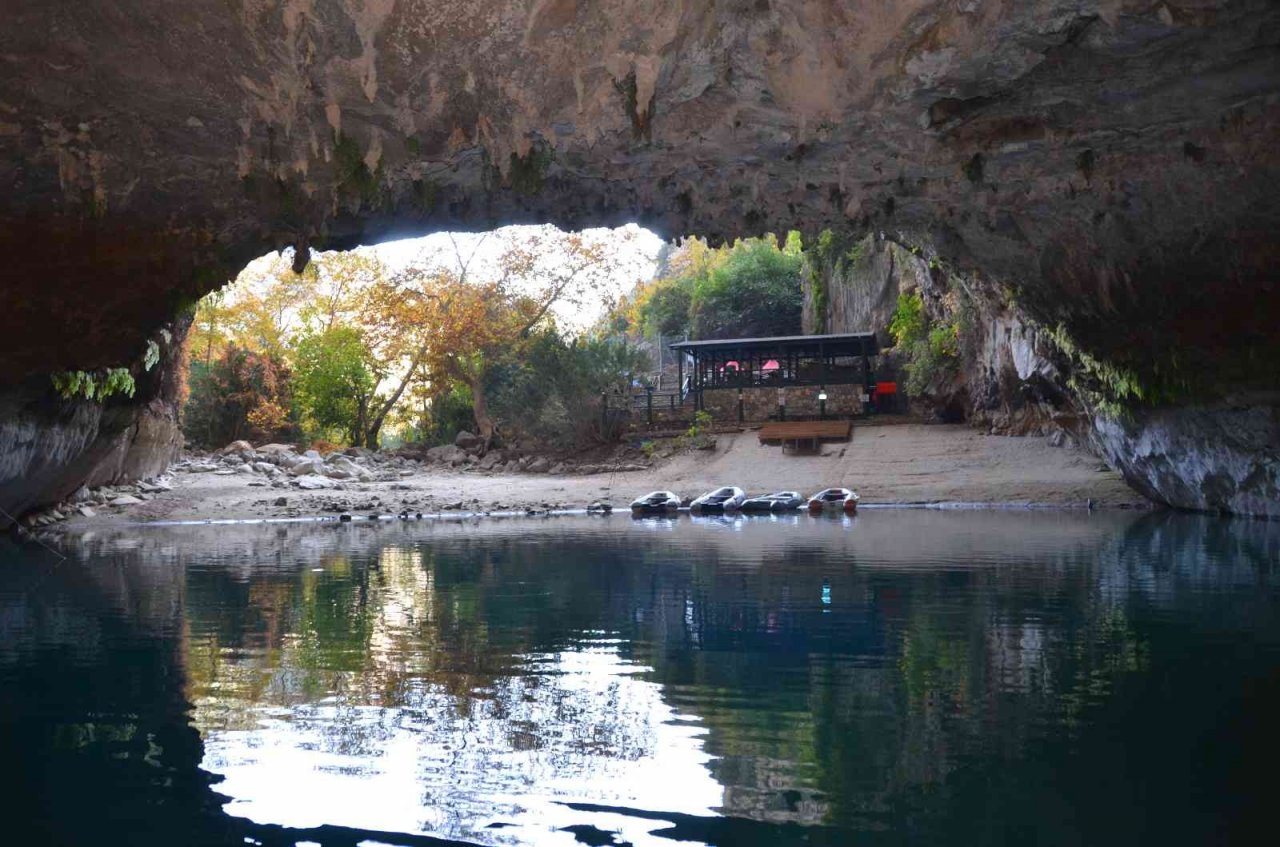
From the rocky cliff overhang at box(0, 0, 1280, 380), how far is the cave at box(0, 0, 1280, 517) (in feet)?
0.12

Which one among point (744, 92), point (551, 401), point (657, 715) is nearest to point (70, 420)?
point (744, 92)

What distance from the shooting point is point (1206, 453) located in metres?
18.2

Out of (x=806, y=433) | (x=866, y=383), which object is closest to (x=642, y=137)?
(x=806, y=433)

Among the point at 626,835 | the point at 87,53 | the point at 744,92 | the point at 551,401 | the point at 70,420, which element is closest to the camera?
the point at 626,835

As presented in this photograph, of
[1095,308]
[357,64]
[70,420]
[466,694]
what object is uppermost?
[357,64]

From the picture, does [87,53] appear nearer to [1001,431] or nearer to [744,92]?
[744,92]

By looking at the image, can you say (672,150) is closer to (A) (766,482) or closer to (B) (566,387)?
(A) (766,482)

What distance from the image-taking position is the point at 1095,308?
16.0 metres

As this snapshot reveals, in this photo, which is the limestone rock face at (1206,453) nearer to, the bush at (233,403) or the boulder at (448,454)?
the boulder at (448,454)

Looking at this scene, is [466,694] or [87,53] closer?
[466,694]

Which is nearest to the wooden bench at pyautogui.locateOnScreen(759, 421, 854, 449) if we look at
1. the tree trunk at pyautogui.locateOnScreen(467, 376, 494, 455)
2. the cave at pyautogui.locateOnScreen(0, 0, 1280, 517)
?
the tree trunk at pyautogui.locateOnScreen(467, 376, 494, 455)

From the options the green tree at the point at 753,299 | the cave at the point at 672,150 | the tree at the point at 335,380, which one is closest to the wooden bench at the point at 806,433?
the cave at the point at 672,150

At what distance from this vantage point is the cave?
880 cm

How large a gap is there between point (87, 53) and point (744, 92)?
19.9 ft
